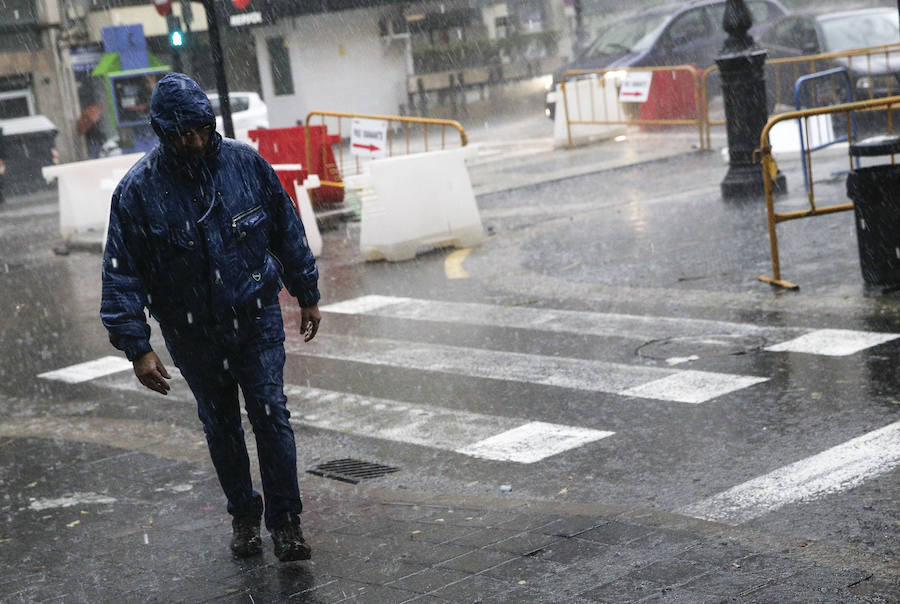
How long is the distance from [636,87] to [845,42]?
353 centimetres

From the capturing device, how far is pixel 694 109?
23.7m

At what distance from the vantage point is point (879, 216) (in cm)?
939

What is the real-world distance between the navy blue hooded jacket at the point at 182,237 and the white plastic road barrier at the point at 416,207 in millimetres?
8048

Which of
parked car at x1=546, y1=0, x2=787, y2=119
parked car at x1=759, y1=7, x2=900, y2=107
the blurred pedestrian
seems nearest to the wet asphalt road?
parked car at x1=759, y1=7, x2=900, y2=107

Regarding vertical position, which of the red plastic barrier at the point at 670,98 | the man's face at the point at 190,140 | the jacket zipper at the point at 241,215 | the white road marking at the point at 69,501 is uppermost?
the man's face at the point at 190,140

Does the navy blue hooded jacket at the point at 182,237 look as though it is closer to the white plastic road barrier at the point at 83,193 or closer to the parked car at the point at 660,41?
the white plastic road barrier at the point at 83,193

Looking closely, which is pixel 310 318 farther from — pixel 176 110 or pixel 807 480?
pixel 807 480

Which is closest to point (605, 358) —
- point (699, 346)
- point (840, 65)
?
point (699, 346)

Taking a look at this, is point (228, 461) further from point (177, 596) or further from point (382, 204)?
point (382, 204)

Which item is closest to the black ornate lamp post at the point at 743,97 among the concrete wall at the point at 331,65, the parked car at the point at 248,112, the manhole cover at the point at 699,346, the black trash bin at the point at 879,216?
the black trash bin at the point at 879,216

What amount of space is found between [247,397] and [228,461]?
1.25 feet

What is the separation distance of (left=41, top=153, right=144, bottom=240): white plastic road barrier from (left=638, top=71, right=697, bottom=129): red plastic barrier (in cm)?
970

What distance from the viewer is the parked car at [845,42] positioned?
1978 cm

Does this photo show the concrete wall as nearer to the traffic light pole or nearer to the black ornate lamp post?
the traffic light pole
